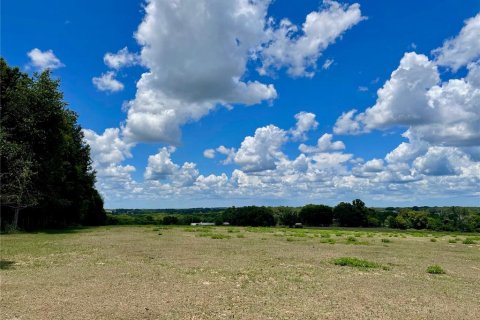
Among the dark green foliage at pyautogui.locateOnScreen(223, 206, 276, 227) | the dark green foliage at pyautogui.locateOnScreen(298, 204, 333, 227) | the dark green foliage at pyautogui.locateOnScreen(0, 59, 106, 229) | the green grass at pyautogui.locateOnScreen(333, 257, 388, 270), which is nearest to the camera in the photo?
the green grass at pyautogui.locateOnScreen(333, 257, 388, 270)

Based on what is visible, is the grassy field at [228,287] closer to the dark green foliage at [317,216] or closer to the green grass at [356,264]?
the green grass at [356,264]

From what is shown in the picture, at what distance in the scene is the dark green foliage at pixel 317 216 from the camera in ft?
443

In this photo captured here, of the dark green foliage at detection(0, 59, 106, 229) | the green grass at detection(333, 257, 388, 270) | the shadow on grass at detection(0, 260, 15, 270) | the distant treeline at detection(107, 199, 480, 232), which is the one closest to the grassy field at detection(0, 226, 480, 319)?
the green grass at detection(333, 257, 388, 270)

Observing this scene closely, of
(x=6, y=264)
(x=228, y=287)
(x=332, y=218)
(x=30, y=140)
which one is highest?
(x=30, y=140)

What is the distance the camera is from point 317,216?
135250 millimetres

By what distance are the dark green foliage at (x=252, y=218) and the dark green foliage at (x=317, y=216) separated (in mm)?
19527

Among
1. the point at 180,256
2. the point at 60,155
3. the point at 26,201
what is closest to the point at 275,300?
the point at 180,256

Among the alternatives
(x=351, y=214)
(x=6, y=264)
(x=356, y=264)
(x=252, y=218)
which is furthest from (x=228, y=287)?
(x=351, y=214)

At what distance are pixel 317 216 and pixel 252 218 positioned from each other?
29970 mm

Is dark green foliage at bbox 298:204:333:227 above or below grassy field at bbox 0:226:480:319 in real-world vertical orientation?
above

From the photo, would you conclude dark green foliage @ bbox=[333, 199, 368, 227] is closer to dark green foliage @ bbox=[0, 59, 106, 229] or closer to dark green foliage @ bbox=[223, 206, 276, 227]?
dark green foliage @ bbox=[223, 206, 276, 227]

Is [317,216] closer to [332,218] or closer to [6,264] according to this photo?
[332,218]

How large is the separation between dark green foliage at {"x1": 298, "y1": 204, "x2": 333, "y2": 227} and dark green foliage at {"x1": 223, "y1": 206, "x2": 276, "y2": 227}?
769 inches

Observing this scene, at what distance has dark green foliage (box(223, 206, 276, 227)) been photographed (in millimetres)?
117062
